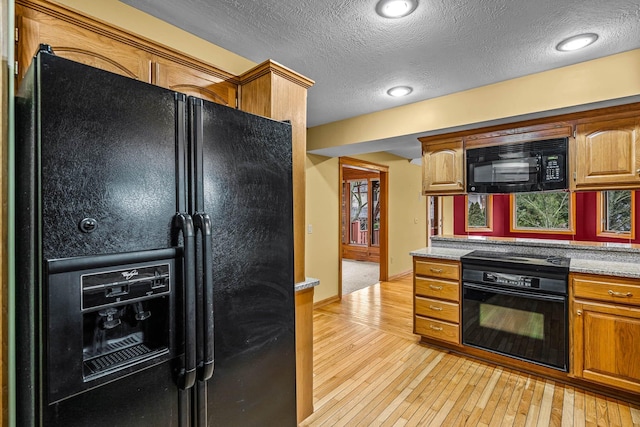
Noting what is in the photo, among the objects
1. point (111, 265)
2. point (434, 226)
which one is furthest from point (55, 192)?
point (434, 226)

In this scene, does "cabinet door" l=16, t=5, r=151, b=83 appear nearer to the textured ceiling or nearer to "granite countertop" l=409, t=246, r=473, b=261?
the textured ceiling

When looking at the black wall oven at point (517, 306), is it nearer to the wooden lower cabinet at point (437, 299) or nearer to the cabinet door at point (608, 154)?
the wooden lower cabinet at point (437, 299)

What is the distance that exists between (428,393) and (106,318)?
2.24 meters

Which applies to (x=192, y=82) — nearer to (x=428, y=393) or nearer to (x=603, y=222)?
(x=428, y=393)

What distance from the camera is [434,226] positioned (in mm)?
7562

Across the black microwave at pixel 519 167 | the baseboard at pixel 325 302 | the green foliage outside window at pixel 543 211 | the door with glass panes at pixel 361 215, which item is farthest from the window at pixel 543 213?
the door with glass panes at pixel 361 215

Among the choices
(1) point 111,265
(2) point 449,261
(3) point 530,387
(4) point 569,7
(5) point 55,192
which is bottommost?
(3) point 530,387

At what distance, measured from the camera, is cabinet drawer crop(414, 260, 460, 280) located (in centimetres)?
294

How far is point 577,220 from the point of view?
369 cm

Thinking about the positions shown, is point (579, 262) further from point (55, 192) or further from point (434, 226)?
point (434, 226)

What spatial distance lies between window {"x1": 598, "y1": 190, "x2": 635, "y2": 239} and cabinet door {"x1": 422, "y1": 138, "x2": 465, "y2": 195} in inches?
54.4

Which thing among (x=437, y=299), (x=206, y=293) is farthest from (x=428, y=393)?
(x=206, y=293)

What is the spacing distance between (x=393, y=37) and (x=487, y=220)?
306cm

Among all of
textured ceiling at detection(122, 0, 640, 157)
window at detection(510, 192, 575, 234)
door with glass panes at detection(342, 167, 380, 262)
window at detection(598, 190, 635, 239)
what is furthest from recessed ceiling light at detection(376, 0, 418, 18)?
door with glass panes at detection(342, 167, 380, 262)
